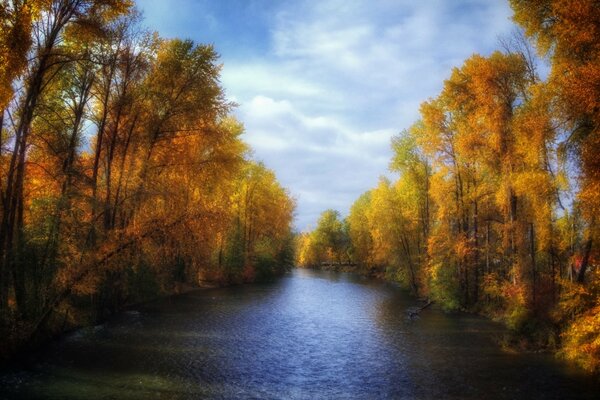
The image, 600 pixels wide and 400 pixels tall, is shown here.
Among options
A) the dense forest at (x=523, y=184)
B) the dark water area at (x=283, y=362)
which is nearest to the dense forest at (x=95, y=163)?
the dark water area at (x=283, y=362)

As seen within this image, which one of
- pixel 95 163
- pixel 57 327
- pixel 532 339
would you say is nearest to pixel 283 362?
pixel 57 327

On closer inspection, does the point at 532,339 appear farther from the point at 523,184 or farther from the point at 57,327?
the point at 57,327

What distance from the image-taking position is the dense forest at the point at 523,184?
14.5m

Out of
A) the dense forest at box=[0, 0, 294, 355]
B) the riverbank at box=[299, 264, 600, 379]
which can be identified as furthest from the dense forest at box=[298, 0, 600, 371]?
the dense forest at box=[0, 0, 294, 355]

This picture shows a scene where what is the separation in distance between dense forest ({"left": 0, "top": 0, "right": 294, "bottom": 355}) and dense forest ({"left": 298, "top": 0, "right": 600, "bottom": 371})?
14158mm

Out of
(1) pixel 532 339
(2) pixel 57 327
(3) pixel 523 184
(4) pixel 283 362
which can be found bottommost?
(4) pixel 283 362

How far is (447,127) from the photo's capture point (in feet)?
98.2

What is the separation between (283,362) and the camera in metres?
16.5

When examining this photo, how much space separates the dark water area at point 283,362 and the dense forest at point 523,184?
2.38m

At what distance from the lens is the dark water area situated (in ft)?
43.0

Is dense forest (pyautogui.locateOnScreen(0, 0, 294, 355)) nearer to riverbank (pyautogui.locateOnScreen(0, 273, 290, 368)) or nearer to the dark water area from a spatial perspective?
riverbank (pyautogui.locateOnScreen(0, 273, 290, 368))

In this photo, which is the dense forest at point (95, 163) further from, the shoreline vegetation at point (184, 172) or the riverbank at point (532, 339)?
the riverbank at point (532, 339)

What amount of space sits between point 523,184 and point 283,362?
12.2 meters

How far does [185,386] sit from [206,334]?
759 centimetres
